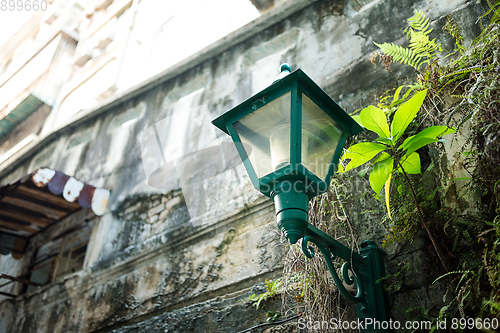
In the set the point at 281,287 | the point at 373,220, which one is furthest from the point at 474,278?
the point at 281,287

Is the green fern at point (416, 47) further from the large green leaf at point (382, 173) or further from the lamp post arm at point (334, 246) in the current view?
the lamp post arm at point (334, 246)

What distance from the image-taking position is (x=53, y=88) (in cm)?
1084

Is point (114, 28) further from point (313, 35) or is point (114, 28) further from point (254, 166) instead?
point (254, 166)

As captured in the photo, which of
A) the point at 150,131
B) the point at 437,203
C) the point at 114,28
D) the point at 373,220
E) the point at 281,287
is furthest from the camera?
the point at 114,28

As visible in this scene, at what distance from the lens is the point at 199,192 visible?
3969mm

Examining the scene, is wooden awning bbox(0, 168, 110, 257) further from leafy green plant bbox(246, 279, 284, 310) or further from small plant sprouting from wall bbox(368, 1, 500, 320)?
small plant sprouting from wall bbox(368, 1, 500, 320)

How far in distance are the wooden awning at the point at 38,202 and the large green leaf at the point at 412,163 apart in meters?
3.72

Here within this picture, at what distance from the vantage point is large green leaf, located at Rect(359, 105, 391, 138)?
7.20 feet

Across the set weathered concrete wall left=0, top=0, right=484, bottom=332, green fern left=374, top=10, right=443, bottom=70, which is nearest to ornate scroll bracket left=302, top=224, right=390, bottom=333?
weathered concrete wall left=0, top=0, right=484, bottom=332

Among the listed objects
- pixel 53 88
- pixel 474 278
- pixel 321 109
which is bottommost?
pixel 474 278

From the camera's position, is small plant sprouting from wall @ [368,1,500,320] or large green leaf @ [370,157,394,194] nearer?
small plant sprouting from wall @ [368,1,500,320]

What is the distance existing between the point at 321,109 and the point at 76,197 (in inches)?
146

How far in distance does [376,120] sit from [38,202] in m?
4.74

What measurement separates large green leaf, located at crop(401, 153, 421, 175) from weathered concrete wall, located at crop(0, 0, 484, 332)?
44cm
